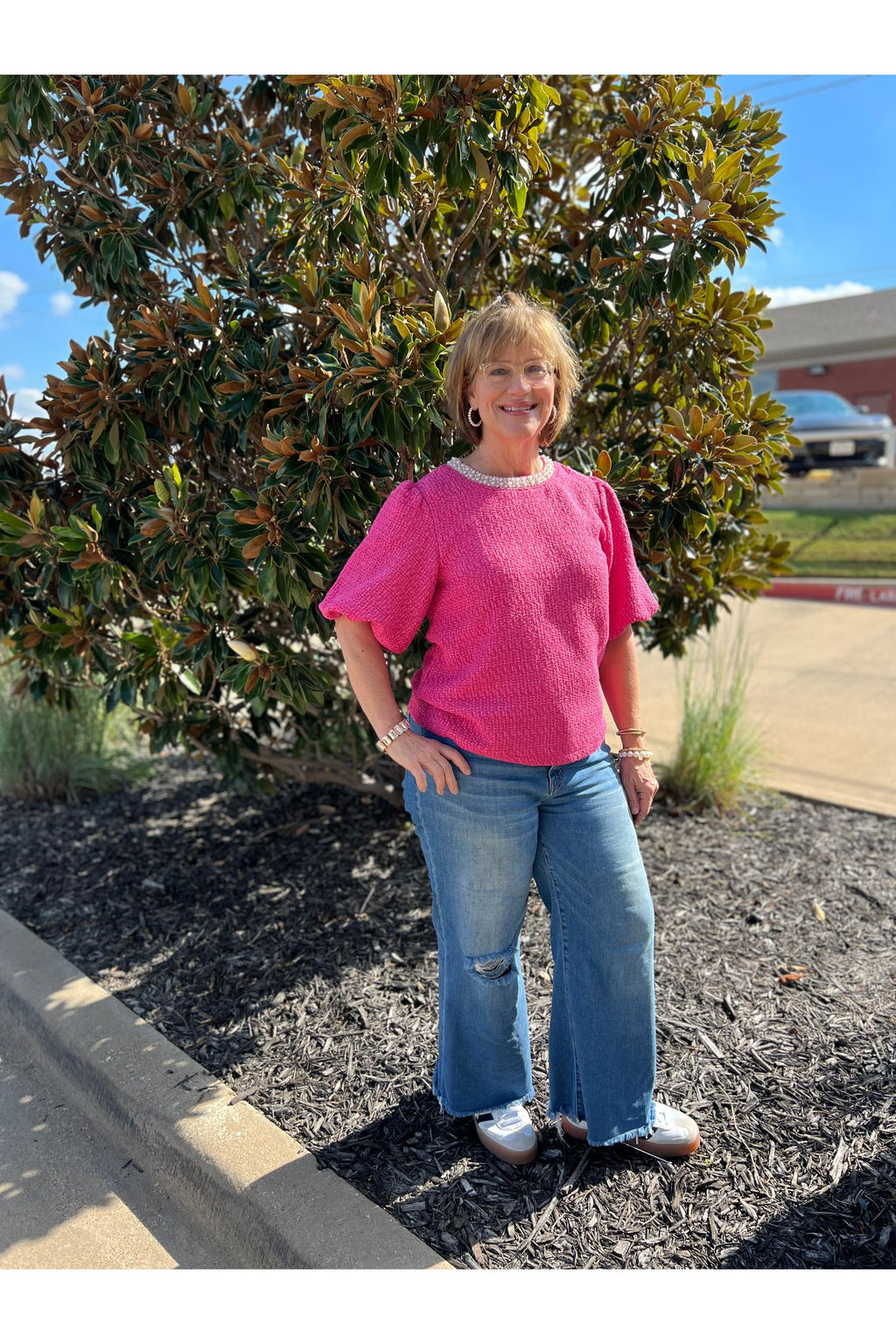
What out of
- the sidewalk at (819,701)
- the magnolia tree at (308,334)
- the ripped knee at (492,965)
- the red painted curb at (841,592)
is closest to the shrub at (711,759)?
the sidewalk at (819,701)

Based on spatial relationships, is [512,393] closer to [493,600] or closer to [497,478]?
[497,478]

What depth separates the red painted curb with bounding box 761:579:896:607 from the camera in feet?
37.3

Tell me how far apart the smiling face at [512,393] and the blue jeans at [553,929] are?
706 millimetres

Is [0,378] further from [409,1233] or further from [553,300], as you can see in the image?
[409,1233]

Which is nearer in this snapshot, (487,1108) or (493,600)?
(493,600)

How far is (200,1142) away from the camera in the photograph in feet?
8.45

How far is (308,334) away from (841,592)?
32.6 feet

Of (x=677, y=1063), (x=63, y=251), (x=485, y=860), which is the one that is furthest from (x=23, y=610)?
(x=677, y=1063)

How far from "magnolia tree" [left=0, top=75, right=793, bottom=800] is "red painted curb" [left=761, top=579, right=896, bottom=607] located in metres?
7.80

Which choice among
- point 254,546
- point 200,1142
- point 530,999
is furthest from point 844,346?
point 200,1142

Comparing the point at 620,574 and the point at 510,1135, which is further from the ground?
the point at 620,574

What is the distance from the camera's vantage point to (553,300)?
372cm

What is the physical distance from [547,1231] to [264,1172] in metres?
0.72

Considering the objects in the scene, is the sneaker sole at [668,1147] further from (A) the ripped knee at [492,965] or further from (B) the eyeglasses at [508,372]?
(B) the eyeglasses at [508,372]
